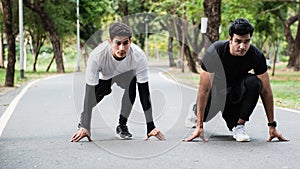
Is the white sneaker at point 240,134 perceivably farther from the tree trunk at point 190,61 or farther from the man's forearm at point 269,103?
the tree trunk at point 190,61

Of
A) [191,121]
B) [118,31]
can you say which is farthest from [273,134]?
[118,31]

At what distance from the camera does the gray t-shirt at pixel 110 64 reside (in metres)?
6.09

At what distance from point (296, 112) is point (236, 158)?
15.4ft

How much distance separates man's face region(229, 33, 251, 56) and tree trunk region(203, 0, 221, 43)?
39.7ft

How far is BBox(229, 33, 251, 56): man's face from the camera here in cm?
577

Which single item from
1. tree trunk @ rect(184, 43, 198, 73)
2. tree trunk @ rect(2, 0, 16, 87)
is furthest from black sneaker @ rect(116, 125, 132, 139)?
tree trunk @ rect(184, 43, 198, 73)

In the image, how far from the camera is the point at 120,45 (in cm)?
585

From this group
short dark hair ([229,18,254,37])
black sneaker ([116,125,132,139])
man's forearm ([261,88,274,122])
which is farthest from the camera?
black sneaker ([116,125,132,139])

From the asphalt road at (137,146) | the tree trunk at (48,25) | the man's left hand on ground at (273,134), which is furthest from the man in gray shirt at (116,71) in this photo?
the tree trunk at (48,25)

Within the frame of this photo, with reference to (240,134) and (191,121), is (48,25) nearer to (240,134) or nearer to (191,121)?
(191,121)

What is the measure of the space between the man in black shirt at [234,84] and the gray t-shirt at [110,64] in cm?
71

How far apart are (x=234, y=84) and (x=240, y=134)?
1.96 ft

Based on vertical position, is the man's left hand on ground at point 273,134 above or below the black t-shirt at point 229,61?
below

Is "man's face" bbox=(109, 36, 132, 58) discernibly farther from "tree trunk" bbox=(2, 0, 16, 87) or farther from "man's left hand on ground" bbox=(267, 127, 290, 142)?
"tree trunk" bbox=(2, 0, 16, 87)
